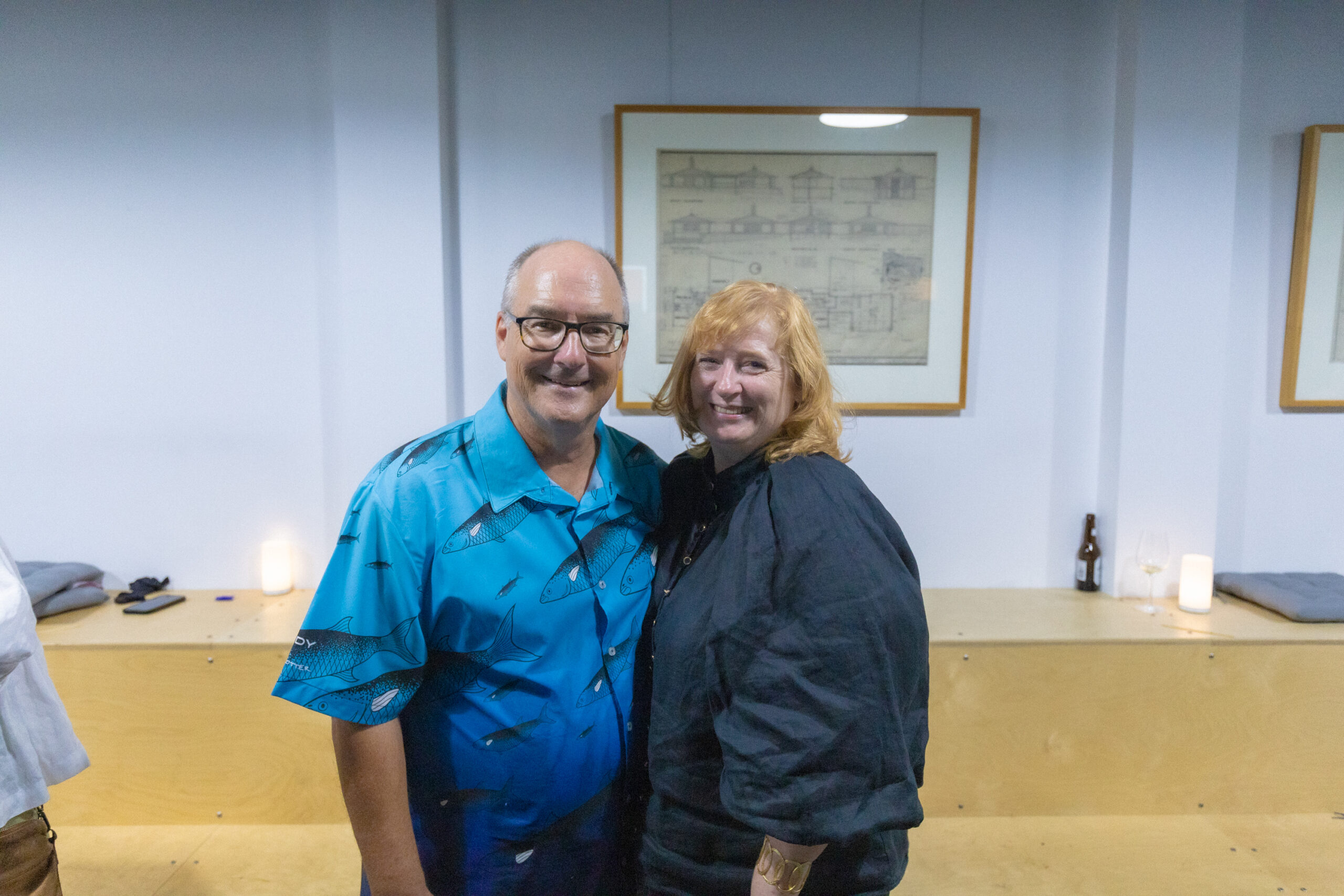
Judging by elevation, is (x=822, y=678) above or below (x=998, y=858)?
above

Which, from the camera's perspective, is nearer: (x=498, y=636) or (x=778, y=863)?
(x=778, y=863)

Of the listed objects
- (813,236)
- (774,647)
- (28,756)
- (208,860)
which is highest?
(813,236)

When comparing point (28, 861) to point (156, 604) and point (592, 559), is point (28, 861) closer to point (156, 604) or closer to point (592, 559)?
point (156, 604)

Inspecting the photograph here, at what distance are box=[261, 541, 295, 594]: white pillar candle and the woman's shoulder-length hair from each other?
1.68 metres

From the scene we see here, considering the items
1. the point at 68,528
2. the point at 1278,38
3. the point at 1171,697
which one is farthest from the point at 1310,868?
the point at 68,528

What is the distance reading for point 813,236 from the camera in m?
2.18

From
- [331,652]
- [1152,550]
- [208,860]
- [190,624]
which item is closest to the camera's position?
[331,652]

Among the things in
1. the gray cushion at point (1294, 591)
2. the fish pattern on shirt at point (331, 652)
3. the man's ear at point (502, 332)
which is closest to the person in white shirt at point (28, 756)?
the fish pattern on shirt at point (331, 652)

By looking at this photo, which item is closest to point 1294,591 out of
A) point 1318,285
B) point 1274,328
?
point 1274,328

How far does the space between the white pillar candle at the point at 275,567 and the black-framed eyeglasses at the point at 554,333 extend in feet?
4.97

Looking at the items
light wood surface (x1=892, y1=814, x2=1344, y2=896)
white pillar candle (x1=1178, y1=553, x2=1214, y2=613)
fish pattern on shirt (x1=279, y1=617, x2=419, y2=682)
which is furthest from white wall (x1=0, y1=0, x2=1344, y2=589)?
fish pattern on shirt (x1=279, y1=617, x2=419, y2=682)

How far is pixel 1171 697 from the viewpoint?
187cm

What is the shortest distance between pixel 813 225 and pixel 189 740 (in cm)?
220

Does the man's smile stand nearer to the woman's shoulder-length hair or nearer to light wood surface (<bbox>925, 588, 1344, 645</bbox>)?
the woman's shoulder-length hair
